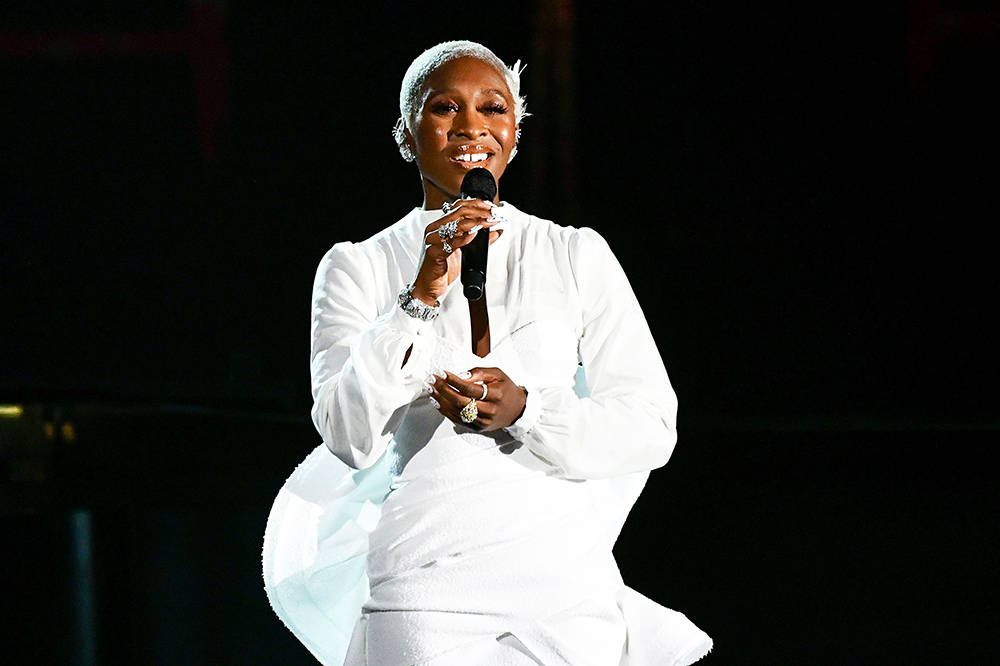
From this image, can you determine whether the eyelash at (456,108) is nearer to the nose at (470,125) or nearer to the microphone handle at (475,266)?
the nose at (470,125)

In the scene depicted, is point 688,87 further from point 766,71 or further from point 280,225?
point 280,225

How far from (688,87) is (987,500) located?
3.92ft

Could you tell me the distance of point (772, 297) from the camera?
9.26ft

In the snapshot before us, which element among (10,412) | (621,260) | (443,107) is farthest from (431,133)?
(10,412)

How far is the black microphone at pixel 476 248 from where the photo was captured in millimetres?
1146

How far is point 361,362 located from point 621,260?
68.1 inches

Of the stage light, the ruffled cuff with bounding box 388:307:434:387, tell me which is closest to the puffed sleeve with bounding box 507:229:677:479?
the ruffled cuff with bounding box 388:307:434:387

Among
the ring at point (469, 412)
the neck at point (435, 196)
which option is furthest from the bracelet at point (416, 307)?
the neck at point (435, 196)

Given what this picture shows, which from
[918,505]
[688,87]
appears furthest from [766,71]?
[918,505]

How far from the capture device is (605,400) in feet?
4.19

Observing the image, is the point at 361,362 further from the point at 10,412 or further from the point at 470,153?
the point at 10,412

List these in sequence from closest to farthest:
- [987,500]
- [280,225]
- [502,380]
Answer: [502,380] < [987,500] < [280,225]

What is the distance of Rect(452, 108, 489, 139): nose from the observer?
134 centimetres

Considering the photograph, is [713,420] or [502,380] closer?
[502,380]
